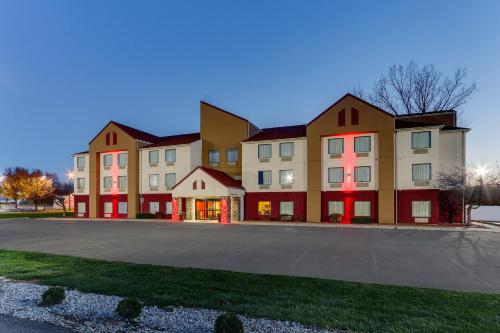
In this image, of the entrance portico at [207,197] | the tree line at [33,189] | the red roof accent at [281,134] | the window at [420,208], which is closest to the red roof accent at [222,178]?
the entrance portico at [207,197]

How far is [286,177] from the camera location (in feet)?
109

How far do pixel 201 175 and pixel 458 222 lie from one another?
24414 millimetres

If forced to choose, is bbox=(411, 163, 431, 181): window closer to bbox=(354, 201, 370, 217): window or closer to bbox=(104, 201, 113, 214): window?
bbox=(354, 201, 370, 217): window

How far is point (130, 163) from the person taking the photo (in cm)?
3981

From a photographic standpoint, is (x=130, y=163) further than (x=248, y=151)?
Yes

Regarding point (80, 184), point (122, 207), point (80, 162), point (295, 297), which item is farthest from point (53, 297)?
point (80, 162)

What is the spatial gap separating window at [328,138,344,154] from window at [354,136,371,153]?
1322mm

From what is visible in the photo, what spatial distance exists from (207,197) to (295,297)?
87.7ft

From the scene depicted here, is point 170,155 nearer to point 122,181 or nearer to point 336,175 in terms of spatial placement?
point 122,181

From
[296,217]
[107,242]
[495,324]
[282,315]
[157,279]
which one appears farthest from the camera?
[296,217]

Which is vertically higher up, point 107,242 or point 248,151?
point 248,151

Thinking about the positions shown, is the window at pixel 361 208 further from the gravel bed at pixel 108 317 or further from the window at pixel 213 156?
the gravel bed at pixel 108 317

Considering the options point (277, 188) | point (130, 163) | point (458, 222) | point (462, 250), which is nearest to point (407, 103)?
point (458, 222)

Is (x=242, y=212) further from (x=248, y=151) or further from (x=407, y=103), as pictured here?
(x=407, y=103)
